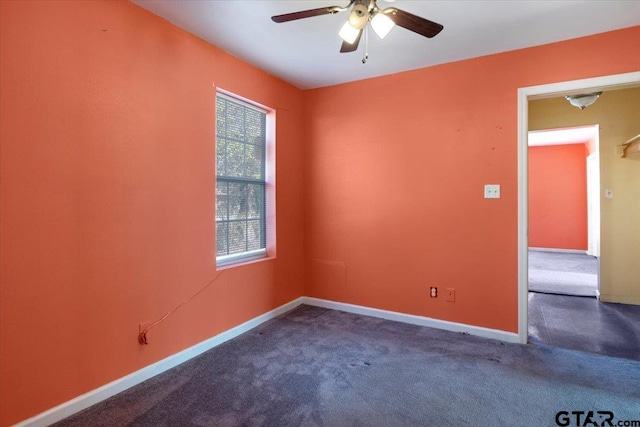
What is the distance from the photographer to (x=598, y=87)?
2.57 meters

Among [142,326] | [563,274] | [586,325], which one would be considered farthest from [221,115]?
[563,274]

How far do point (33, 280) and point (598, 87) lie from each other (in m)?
4.05

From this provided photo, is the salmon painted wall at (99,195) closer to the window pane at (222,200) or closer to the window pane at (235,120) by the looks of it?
the window pane at (222,200)

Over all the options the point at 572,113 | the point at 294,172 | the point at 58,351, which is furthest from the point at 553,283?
the point at 58,351

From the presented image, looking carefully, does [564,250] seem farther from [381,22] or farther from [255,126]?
[381,22]

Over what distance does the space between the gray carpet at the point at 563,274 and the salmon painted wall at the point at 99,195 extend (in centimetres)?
447

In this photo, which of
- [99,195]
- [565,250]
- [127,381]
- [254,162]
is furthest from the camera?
[565,250]

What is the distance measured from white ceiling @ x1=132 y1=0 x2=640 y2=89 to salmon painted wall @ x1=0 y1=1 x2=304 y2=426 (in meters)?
0.28

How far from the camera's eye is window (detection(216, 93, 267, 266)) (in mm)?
2953

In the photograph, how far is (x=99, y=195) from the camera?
1998 millimetres

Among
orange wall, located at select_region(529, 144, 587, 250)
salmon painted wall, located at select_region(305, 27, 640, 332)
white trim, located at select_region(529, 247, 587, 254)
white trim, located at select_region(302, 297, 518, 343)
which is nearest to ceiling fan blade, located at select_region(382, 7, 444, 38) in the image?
salmon painted wall, located at select_region(305, 27, 640, 332)

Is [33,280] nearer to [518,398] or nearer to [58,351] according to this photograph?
[58,351]

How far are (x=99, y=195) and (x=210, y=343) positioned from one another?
1.48 metres

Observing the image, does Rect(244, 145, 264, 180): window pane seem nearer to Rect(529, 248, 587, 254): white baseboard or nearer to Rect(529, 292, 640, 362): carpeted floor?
Rect(529, 292, 640, 362): carpeted floor
